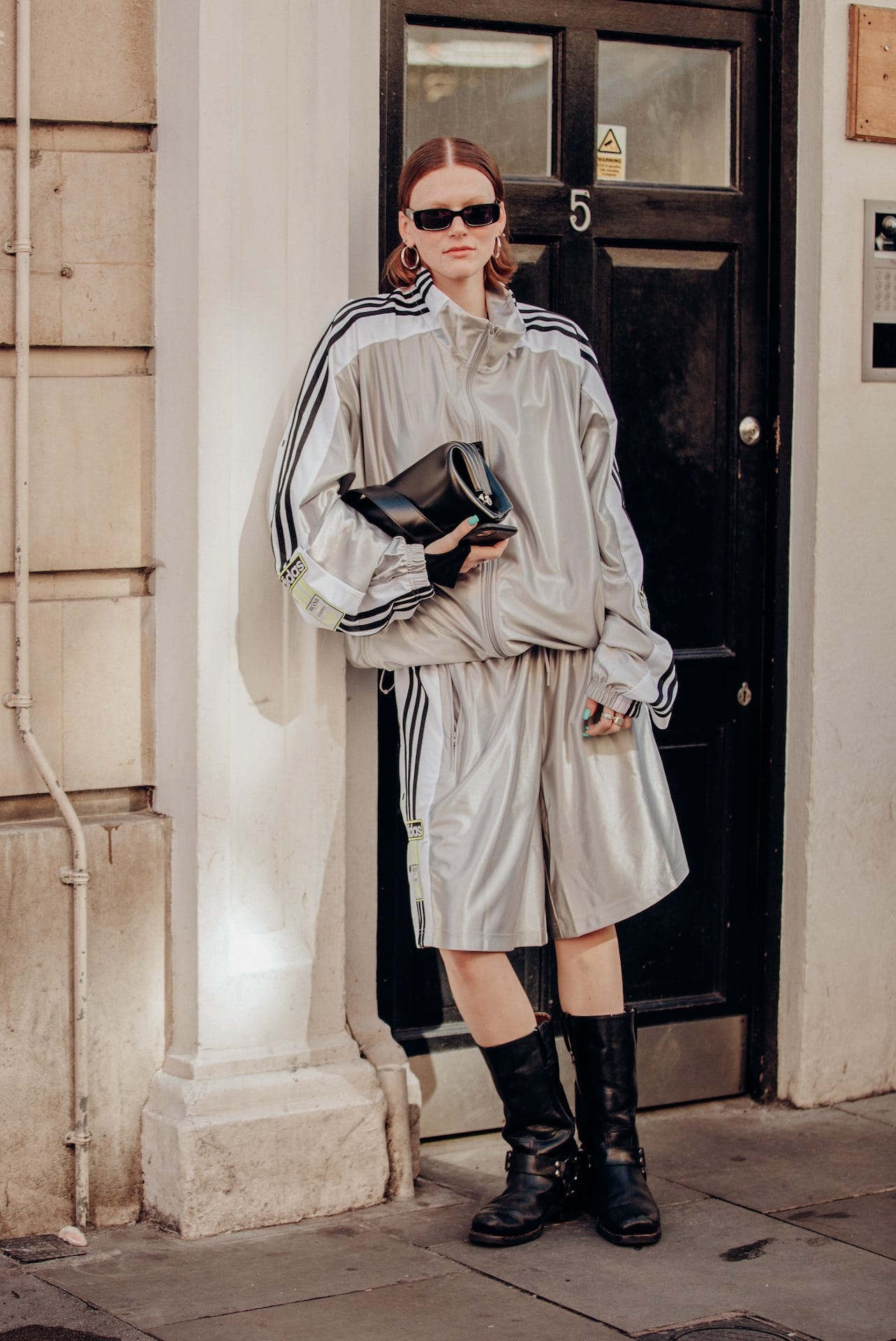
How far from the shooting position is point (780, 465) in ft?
14.7

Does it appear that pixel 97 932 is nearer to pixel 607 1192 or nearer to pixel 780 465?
pixel 607 1192

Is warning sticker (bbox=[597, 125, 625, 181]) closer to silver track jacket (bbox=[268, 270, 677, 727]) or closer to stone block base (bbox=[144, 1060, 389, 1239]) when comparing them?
silver track jacket (bbox=[268, 270, 677, 727])

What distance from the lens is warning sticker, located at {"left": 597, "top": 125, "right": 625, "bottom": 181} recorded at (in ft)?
14.1

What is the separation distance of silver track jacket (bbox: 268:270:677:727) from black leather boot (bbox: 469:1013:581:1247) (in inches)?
30.8

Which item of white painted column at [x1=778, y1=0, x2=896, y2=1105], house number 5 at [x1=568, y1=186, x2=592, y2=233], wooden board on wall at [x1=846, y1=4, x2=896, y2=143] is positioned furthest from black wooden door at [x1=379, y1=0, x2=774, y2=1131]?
wooden board on wall at [x1=846, y1=4, x2=896, y2=143]

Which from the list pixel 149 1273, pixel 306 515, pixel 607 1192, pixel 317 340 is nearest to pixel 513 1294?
pixel 607 1192

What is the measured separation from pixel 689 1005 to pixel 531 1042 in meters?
0.98

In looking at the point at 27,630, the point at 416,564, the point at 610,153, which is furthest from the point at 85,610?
the point at 610,153

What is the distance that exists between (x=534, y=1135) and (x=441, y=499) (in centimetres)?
138

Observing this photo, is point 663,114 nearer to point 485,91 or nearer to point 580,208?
point 580,208

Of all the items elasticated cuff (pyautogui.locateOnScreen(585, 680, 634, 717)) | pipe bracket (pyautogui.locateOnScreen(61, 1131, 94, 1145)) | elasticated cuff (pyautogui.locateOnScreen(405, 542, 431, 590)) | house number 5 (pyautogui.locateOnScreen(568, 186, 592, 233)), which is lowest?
pipe bracket (pyautogui.locateOnScreen(61, 1131, 94, 1145))

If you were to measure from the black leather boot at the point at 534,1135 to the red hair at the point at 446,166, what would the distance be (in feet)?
5.41

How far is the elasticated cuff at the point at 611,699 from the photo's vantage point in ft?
11.9

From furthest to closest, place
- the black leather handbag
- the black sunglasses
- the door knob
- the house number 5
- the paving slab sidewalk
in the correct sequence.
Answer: the door knob → the house number 5 → the black sunglasses → the black leather handbag → the paving slab sidewalk
